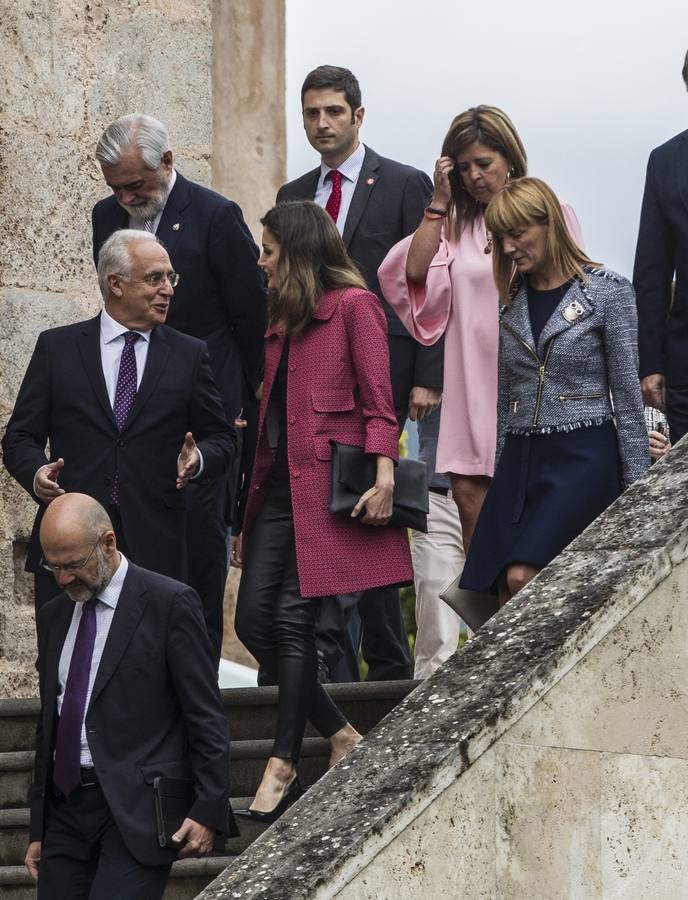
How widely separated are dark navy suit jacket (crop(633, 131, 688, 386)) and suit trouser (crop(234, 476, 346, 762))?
1.27 meters

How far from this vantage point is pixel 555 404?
6098 mm

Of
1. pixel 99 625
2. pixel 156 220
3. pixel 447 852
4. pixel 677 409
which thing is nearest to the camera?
pixel 447 852

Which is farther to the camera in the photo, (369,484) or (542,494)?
(369,484)

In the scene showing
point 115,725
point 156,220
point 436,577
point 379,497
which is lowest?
point 115,725

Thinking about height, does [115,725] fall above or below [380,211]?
below

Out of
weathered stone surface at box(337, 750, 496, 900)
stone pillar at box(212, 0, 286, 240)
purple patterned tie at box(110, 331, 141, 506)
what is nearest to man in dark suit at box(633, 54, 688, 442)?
purple patterned tie at box(110, 331, 141, 506)

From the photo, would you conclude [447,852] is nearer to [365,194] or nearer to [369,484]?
[369,484]

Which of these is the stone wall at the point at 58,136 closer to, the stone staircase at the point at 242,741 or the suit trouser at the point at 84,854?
the stone staircase at the point at 242,741

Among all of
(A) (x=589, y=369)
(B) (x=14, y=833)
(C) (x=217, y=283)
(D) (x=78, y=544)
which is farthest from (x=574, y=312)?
(B) (x=14, y=833)

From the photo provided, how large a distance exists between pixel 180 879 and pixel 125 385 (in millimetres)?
1593

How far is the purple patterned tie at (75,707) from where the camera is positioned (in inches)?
217

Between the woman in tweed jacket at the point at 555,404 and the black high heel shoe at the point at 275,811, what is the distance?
→ 2.72 ft

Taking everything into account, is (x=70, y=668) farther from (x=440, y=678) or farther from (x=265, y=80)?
(x=265, y=80)

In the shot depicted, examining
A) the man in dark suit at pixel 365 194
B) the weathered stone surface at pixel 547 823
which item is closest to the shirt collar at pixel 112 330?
the man in dark suit at pixel 365 194
